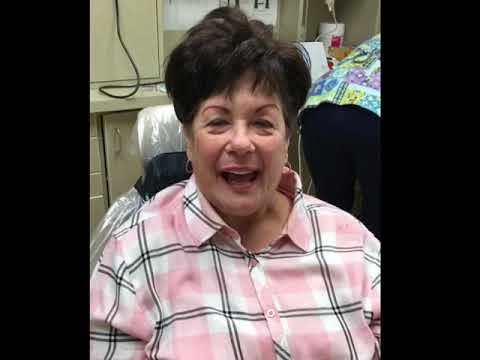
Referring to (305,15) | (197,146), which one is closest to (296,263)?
(197,146)

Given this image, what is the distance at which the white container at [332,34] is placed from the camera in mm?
3172

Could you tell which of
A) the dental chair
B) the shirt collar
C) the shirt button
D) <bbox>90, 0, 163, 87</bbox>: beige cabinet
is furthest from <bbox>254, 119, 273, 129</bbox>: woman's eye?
<bbox>90, 0, 163, 87</bbox>: beige cabinet

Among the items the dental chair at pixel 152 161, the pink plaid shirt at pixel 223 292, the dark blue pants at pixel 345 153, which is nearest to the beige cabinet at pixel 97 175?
the dental chair at pixel 152 161

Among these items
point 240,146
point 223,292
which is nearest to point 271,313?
Result: point 223,292

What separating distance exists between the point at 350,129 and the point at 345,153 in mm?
120

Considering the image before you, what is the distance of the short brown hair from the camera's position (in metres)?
1.06

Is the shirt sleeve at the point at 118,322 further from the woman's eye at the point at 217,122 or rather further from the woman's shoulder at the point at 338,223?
the woman's shoulder at the point at 338,223

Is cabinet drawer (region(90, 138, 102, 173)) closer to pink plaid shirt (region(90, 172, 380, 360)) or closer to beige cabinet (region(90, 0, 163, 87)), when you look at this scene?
beige cabinet (region(90, 0, 163, 87))

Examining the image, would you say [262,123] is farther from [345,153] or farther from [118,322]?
[345,153]

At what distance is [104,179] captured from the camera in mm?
2422

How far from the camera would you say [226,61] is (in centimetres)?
106

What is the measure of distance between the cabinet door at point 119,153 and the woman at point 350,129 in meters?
0.93
